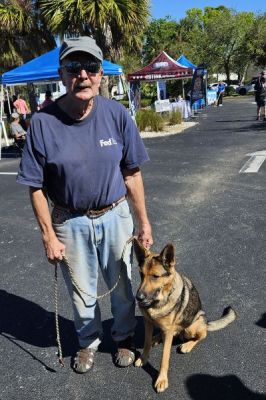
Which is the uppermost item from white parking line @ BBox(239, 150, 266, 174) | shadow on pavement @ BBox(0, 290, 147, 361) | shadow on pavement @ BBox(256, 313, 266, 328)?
white parking line @ BBox(239, 150, 266, 174)

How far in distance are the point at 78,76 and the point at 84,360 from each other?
78.6 inches

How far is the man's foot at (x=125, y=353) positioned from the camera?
3.12 m

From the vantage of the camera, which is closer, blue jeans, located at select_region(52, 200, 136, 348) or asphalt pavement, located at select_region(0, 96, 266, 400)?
blue jeans, located at select_region(52, 200, 136, 348)

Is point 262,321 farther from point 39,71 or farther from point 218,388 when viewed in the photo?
point 39,71

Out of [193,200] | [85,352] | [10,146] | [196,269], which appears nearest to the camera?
[85,352]

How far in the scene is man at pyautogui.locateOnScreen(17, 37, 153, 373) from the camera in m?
2.54

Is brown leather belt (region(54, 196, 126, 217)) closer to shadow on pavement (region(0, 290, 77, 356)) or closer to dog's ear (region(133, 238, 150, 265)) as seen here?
dog's ear (region(133, 238, 150, 265))

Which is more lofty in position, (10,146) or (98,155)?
(98,155)

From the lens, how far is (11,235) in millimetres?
5957

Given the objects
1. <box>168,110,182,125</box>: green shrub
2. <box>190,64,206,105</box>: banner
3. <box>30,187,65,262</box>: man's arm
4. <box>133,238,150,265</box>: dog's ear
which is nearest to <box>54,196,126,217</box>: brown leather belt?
<box>30,187,65,262</box>: man's arm

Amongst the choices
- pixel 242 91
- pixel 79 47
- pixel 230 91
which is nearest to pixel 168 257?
pixel 79 47

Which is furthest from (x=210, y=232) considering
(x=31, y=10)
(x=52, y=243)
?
(x=31, y=10)

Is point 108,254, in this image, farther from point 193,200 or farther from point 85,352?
point 193,200

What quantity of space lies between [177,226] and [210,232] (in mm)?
506
